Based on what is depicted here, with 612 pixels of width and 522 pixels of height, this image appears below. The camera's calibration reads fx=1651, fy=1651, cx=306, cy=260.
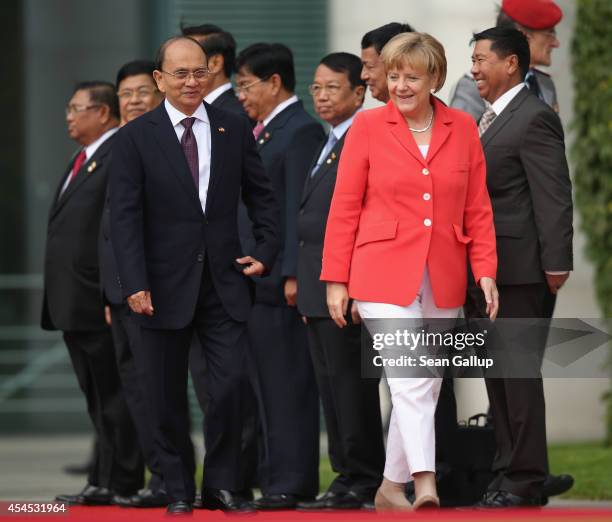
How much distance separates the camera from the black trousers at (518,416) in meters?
6.78

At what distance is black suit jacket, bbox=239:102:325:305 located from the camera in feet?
24.7

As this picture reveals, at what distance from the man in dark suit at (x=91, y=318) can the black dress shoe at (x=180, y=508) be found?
156 cm

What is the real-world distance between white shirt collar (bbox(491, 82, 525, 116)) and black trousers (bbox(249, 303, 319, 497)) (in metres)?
1.41

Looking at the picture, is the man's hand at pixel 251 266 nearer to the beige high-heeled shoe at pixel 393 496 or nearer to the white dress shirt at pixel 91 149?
the beige high-heeled shoe at pixel 393 496

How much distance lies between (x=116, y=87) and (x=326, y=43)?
2851 mm

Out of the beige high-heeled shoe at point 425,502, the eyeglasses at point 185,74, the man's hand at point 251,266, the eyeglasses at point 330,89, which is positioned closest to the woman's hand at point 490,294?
the beige high-heeled shoe at point 425,502

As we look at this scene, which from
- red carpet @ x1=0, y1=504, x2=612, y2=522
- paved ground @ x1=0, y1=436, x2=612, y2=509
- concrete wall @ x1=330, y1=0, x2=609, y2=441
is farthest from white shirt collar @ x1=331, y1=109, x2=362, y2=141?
concrete wall @ x1=330, y1=0, x2=609, y2=441

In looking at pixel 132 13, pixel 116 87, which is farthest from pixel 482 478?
pixel 132 13

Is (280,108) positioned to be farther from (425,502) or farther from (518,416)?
(425,502)

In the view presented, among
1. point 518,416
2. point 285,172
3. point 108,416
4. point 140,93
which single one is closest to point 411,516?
point 518,416

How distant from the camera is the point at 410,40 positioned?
6383 mm

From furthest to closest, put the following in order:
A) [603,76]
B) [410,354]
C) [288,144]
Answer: [603,76], [288,144], [410,354]

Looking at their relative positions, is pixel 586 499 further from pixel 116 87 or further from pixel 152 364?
pixel 116 87

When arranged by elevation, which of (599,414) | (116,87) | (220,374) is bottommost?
(599,414)
